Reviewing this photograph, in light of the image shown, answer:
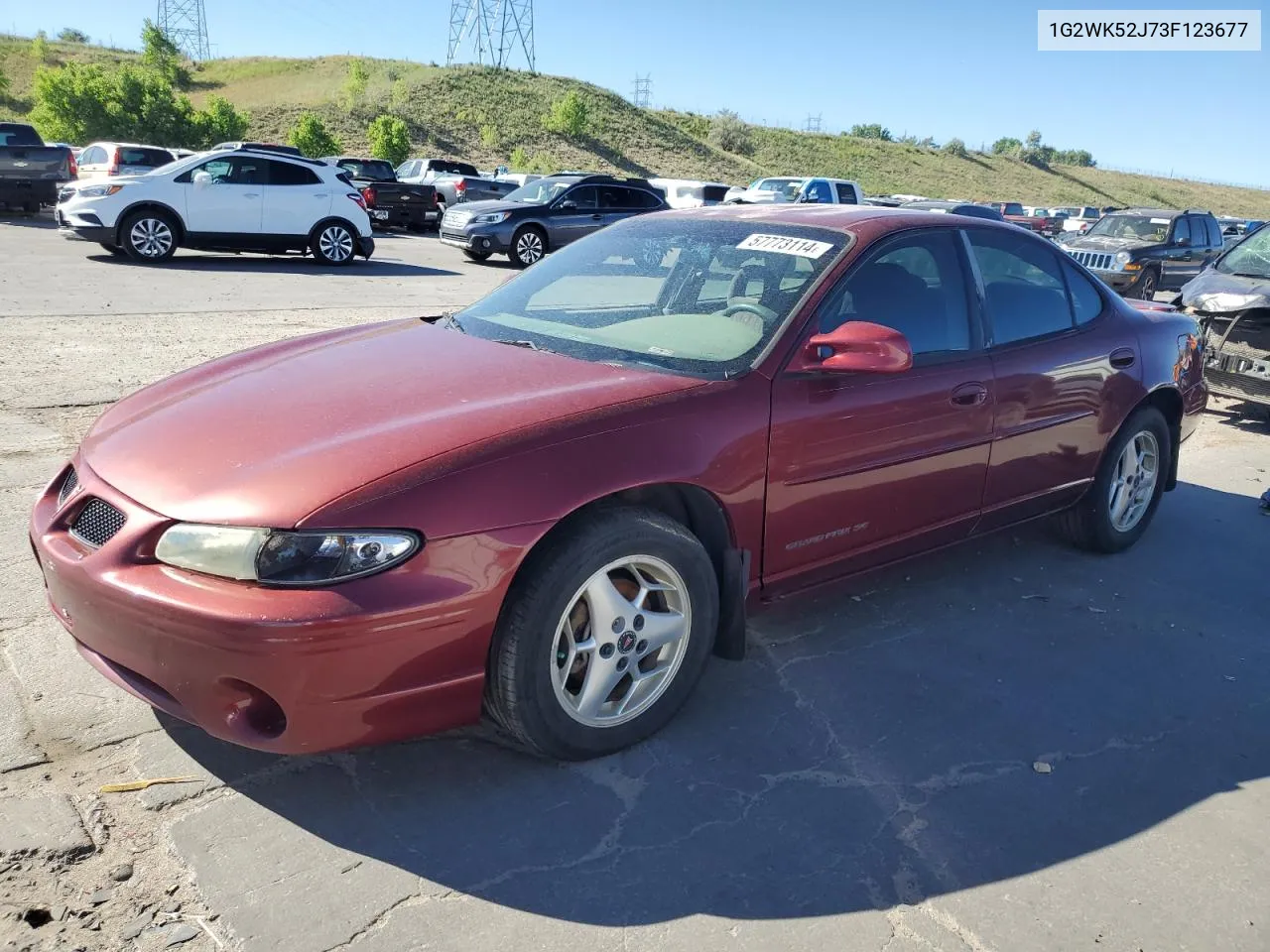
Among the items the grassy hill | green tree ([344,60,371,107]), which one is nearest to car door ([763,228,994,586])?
the grassy hill

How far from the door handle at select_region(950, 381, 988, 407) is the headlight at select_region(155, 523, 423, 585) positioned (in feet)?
7.33

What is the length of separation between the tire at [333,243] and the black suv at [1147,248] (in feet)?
39.7

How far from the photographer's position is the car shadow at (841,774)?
245cm

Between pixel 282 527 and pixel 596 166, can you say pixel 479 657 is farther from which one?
pixel 596 166

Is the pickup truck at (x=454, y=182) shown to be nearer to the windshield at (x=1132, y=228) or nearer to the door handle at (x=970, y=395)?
the windshield at (x=1132, y=228)

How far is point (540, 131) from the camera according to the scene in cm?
6075

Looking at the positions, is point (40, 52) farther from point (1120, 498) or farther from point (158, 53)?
point (1120, 498)

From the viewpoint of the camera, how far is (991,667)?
363cm

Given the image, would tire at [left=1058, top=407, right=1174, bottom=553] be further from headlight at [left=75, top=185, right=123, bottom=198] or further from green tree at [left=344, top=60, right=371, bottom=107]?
green tree at [left=344, top=60, right=371, bottom=107]

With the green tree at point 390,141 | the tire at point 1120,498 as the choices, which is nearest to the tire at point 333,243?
the tire at point 1120,498

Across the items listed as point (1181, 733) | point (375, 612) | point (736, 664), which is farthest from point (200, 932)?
point (1181, 733)

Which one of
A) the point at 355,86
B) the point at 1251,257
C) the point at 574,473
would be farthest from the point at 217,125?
the point at 574,473

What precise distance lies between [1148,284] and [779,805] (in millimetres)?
16695

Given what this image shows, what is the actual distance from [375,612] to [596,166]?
→ 58.8 metres
